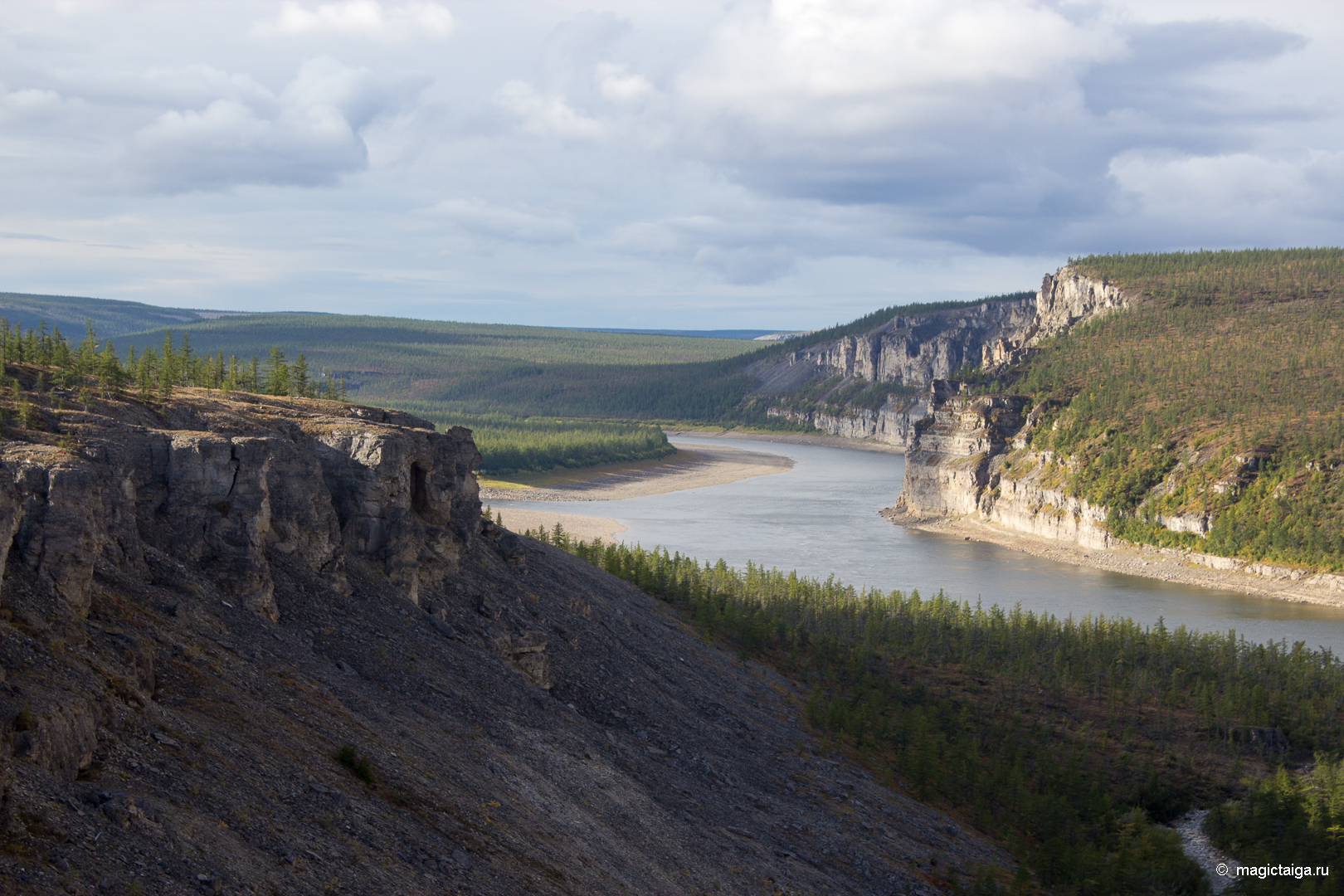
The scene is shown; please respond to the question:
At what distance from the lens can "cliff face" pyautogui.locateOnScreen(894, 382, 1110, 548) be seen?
6245 inches

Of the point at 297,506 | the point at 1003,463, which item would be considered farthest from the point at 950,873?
the point at 1003,463

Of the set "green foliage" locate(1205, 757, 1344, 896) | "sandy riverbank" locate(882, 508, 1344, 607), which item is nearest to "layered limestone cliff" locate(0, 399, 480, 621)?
"green foliage" locate(1205, 757, 1344, 896)

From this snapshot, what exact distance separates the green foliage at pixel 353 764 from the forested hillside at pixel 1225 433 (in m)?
132

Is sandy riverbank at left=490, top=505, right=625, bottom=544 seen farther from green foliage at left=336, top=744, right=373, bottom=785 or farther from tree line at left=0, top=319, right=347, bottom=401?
green foliage at left=336, top=744, right=373, bottom=785

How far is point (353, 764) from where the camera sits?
2664 centimetres

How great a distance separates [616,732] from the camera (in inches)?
1738

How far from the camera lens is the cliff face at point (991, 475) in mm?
158625

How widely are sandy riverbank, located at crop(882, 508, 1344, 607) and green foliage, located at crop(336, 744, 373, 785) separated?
124 meters

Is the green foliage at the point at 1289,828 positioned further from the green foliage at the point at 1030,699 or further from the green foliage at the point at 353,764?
the green foliage at the point at 353,764

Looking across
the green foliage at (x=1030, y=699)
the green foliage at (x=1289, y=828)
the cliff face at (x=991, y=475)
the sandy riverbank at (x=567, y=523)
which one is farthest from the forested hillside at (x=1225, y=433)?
the green foliage at (x=1289, y=828)

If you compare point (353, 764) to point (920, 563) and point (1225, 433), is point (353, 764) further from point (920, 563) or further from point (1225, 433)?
point (1225, 433)

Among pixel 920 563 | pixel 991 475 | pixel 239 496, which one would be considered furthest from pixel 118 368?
pixel 991 475

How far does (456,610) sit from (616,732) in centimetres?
924

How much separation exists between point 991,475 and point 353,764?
165 metres
